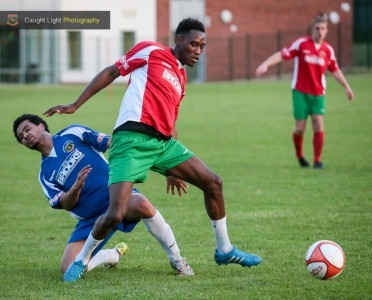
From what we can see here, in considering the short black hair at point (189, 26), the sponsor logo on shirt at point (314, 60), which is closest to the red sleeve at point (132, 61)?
the short black hair at point (189, 26)

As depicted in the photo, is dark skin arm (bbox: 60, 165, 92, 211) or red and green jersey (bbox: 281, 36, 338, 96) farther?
red and green jersey (bbox: 281, 36, 338, 96)

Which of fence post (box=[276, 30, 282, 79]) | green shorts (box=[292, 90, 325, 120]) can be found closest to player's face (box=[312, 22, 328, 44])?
green shorts (box=[292, 90, 325, 120])

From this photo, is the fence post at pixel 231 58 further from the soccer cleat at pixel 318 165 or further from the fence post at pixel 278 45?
the soccer cleat at pixel 318 165

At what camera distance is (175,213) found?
11.7m

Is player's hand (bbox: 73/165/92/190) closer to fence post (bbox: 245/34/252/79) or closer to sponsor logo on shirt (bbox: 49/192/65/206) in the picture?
sponsor logo on shirt (bbox: 49/192/65/206)

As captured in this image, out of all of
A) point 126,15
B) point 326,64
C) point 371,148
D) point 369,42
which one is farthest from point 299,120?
point 369,42

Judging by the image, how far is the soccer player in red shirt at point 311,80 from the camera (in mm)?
15869

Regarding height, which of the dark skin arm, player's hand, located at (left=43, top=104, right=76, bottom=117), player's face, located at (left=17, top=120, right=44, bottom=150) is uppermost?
player's hand, located at (left=43, top=104, right=76, bottom=117)

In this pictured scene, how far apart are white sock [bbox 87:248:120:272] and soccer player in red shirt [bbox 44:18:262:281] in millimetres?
470

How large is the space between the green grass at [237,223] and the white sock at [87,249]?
0.20m

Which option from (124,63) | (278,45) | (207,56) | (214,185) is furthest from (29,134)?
(278,45)

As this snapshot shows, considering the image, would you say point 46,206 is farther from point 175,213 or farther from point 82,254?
point 82,254

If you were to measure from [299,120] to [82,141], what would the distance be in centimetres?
814

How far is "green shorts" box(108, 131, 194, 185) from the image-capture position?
294 inches
